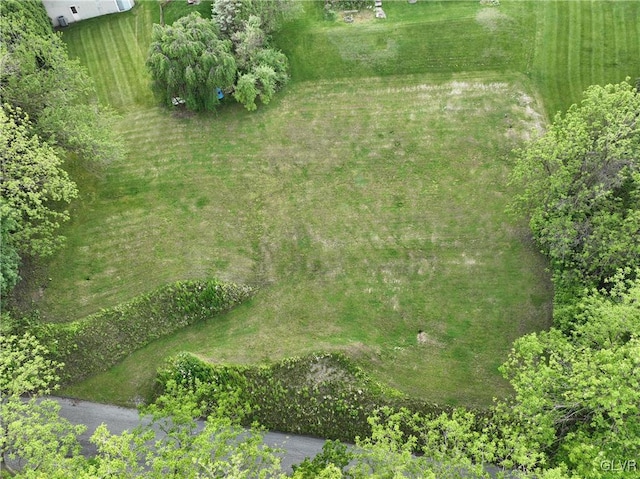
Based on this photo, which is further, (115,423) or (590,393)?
(115,423)

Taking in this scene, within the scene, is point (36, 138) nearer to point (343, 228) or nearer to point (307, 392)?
point (343, 228)

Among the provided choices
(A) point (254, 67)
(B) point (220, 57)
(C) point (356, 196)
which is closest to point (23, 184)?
(B) point (220, 57)

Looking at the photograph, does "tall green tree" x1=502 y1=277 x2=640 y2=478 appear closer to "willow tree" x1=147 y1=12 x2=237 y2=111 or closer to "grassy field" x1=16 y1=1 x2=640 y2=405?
"grassy field" x1=16 y1=1 x2=640 y2=405

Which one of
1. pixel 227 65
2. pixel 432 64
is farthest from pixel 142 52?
pixel 432 64

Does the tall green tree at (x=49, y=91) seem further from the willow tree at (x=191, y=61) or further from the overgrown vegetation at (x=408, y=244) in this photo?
the willow tree at (x=191, y=61)

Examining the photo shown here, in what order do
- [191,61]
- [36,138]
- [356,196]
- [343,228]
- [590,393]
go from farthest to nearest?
[191,61], [356,196], [343,228], [36,138], [590,393]

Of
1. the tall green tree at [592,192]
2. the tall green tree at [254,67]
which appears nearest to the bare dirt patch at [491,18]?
the tall green tree at [592,192]

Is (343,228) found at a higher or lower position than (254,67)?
lower
